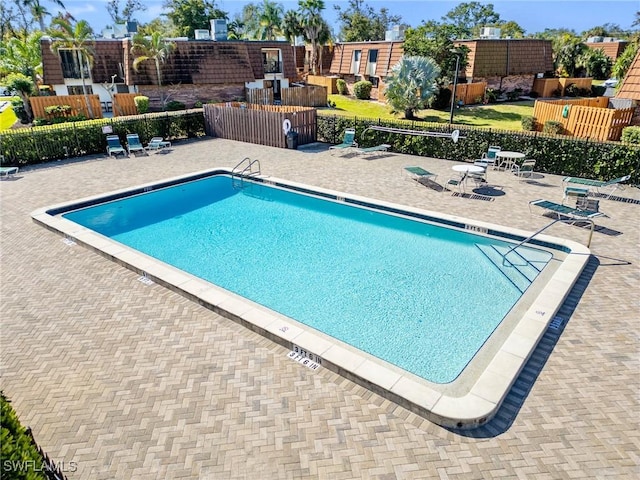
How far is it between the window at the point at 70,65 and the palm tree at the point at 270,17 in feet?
82.4

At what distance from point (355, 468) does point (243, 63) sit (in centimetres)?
3287

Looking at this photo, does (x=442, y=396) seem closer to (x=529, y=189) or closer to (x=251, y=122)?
(x=529, y=189)

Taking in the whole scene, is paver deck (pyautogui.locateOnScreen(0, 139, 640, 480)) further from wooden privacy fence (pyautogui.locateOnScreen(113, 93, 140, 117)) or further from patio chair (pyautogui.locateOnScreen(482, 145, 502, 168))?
wooden privacy fence (pyautogui.locateOnScreen(113, 93, 140, 117))

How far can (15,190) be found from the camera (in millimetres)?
14414

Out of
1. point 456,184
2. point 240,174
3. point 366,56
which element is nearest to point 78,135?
point 240,174

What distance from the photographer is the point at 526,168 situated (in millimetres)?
15062

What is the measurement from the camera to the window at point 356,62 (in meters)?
36.5

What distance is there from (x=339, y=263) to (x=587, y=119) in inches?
590

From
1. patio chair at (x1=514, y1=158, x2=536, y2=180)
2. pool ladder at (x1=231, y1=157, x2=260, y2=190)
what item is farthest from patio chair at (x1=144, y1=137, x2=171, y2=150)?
patio chair at (x1=514, y1=158, x2=536, y2=180)

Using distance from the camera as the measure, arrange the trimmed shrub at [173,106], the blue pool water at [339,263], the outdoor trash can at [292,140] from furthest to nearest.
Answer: the trimmed shrub at [173,106] < the outdoor trash can at [292,140] < the blue pool water at [339,263]

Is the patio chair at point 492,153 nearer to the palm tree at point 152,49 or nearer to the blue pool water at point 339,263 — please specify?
the blue pool water at point 339,263

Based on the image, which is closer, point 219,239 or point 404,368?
point 404,368

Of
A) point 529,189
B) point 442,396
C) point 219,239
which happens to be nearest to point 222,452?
point 442,396

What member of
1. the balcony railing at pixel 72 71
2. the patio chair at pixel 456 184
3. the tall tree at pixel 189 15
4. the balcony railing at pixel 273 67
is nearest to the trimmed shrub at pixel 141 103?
the balcony railing at pixel 72 71
